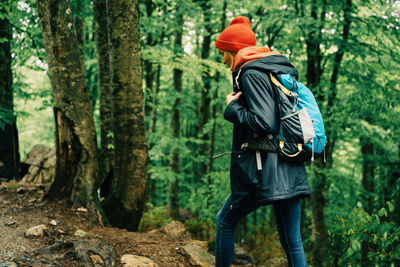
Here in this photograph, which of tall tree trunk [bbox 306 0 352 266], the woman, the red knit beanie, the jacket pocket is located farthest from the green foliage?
tall tree trunk [bbox 306 0 352 266]

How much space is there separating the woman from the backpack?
5 cm

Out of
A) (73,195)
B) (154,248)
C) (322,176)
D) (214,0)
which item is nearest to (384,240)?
(154,248)

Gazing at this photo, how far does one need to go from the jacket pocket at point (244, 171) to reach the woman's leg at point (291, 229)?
1.07 ft

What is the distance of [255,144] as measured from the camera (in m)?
2.16

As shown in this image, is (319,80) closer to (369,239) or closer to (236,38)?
(369,239)

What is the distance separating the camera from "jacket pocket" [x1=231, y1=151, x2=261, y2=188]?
212 centimetres

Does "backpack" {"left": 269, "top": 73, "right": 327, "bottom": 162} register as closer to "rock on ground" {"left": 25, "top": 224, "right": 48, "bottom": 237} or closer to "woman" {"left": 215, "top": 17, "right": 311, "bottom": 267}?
"woman" {"left": 215, "top": 17, "right": 311, "bottom": 267}

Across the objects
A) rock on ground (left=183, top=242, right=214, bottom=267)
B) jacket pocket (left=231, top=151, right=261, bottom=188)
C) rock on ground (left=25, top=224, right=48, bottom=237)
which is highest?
jacket pocket (left=231, top=151, right=261, bottom=188)

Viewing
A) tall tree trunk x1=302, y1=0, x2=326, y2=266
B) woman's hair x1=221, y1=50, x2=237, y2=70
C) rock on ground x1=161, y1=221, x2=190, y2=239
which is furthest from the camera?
tall tree trunk x1=302, y1=0, x2=326, y2=266

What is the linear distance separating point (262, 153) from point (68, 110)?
9.20ft

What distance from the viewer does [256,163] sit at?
2137mm

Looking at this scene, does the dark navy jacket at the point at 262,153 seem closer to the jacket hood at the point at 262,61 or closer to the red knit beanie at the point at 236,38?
the jacket hood at the point at 262,61

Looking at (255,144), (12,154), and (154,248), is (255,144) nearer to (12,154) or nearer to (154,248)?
(154,248)

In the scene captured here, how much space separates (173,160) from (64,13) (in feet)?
28.6
